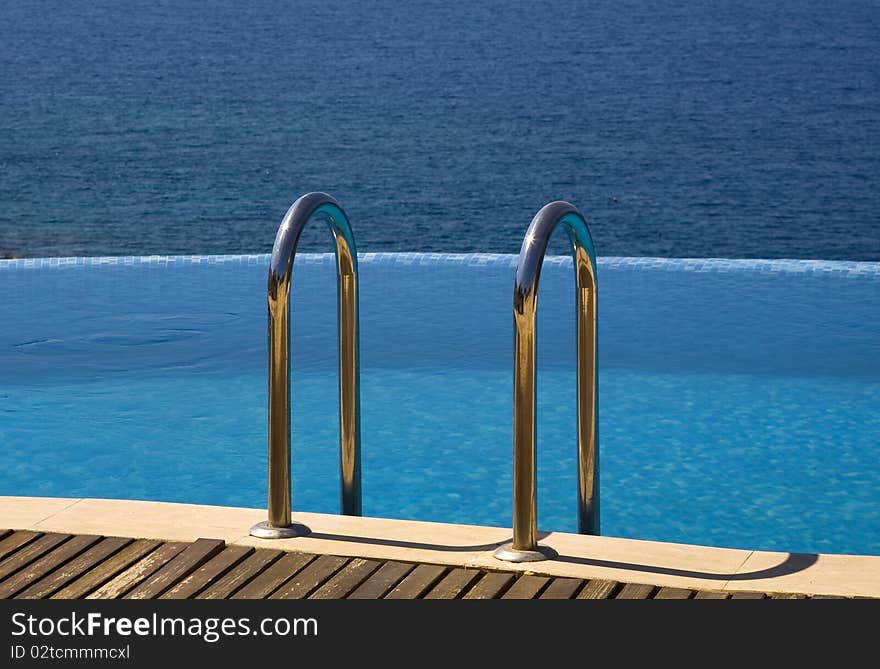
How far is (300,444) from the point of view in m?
5.02

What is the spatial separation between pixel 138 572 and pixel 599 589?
0.81 metres

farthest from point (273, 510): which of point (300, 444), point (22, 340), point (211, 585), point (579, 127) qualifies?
point (579, 127)

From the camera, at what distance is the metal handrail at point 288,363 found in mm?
2436

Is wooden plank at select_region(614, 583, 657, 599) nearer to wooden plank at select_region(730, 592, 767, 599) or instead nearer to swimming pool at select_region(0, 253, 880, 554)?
wooden plank at select_region(730, 592, 767, 599)

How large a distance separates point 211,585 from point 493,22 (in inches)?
1707

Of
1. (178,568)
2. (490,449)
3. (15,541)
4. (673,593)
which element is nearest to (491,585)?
(673,593)

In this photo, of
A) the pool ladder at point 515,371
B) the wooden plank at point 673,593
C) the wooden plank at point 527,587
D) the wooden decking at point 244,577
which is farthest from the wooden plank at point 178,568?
the wooden plank at point 673,593

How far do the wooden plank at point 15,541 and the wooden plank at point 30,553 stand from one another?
0.01 meters

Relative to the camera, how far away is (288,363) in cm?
252

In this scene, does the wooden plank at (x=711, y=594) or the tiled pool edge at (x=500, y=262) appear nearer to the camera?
the wooden plank at (x=711, y=594)

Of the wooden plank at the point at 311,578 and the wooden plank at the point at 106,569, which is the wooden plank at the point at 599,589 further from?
the wooden plank at the point at 106,569

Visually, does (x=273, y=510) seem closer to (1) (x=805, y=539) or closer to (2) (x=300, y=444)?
(1) (x=805, y=539)
